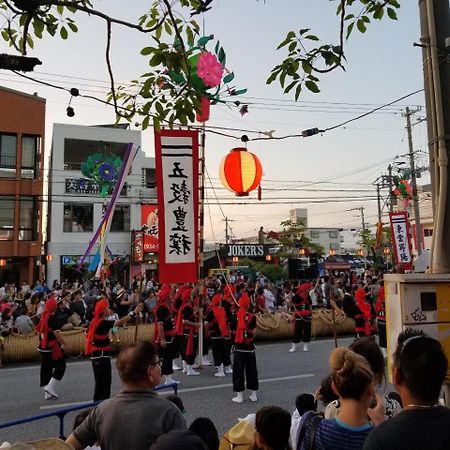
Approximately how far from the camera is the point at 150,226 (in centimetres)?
2886

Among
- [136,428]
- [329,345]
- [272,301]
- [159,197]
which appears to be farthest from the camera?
[272,301]

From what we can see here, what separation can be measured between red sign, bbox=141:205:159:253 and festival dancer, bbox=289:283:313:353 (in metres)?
17.1

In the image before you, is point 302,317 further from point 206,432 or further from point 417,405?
point 417,405

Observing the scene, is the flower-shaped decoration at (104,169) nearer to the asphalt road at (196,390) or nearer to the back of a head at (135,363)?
the asphalt road at (196,390)

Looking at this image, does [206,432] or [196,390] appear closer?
[206,432]

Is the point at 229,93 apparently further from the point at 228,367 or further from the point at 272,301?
the point at 272,301

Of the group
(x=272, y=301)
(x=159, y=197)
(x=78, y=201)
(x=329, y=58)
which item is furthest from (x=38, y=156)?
(x=329, y=58)

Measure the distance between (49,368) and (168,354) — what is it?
236cm

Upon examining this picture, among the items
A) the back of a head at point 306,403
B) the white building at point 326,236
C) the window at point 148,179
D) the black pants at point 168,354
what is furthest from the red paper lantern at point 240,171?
the white building at point 326,236

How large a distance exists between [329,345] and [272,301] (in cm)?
512

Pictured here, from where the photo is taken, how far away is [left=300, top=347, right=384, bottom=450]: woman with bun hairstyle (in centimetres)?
218

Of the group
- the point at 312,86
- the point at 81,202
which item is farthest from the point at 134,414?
the point at 81,202

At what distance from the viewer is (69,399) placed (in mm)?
7383

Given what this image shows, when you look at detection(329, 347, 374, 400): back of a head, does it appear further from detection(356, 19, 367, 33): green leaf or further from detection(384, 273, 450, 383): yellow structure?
detection(356, 19, 367, 33): green leaf
